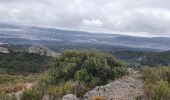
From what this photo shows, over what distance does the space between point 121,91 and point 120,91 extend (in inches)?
2.8

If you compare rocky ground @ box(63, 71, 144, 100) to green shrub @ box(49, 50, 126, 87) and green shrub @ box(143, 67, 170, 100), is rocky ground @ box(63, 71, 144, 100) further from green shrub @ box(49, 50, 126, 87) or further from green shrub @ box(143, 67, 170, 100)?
green shrub @ box(49, 50, 126, 87)

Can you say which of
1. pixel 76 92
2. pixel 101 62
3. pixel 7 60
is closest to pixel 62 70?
pixel 101 62

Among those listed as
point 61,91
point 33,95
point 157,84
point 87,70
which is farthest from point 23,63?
point 157,84

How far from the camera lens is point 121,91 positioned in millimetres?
25344

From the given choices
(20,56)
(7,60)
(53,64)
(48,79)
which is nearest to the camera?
(48,79)

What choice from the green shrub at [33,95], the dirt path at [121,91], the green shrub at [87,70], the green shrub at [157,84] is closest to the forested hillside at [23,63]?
the green shrub at [87,70]

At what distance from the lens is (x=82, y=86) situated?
2762 cm

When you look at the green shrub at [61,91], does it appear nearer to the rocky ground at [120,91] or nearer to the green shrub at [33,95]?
the green shrub at [33,95]

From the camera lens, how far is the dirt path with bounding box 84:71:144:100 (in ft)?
79.2

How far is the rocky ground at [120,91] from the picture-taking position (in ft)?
78.6

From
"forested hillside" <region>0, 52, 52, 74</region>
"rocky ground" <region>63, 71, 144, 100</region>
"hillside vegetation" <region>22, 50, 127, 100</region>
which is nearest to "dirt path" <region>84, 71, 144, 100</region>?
"rocky ground" <region>63, 71, 144, 100</region>

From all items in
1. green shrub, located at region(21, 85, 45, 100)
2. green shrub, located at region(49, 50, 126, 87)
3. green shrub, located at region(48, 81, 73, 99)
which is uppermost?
green shrub, located at region(49, 50, 126, 87)

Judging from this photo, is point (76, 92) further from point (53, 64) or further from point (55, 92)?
point (53, 64)

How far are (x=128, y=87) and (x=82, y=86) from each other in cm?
340
